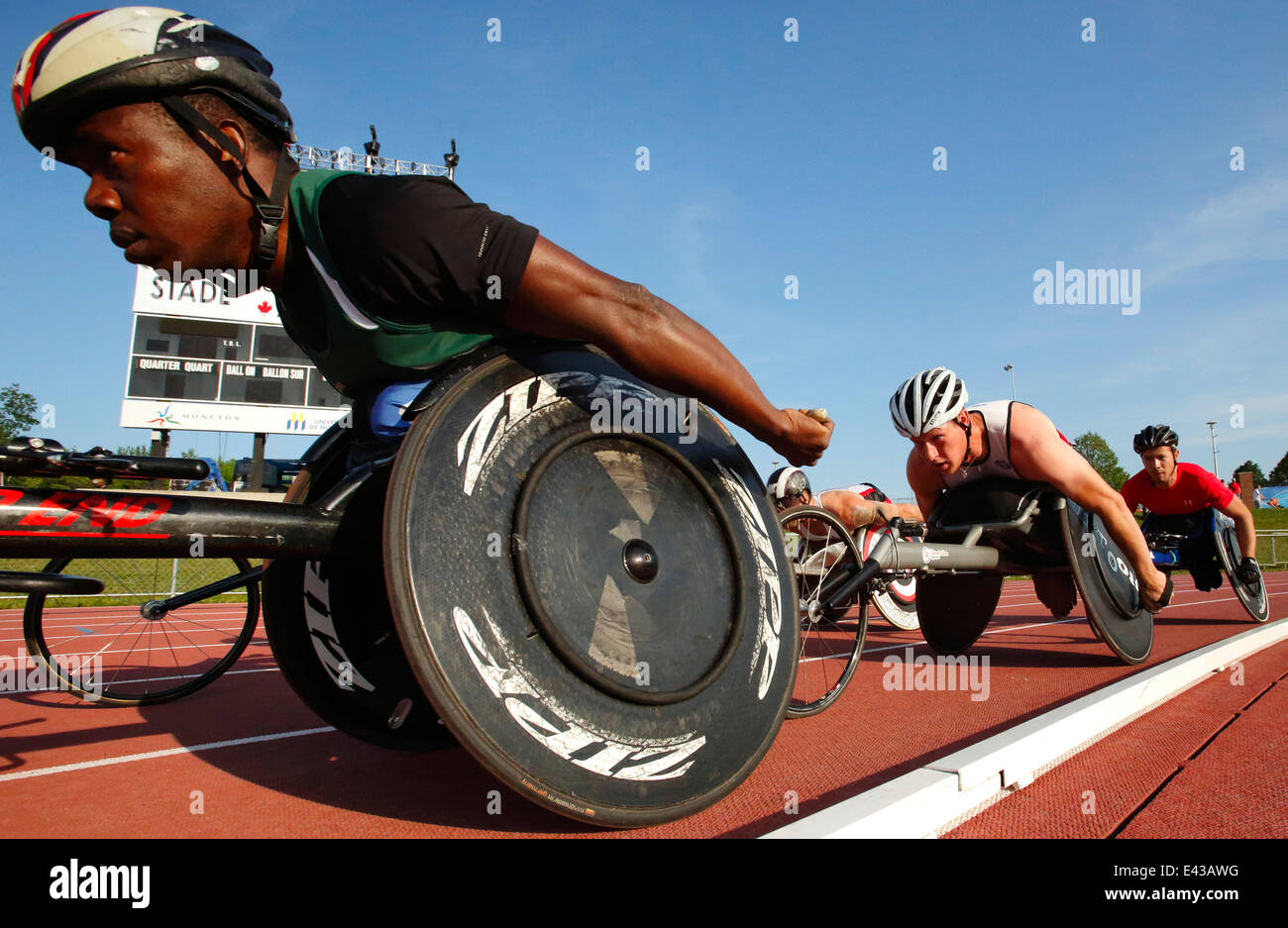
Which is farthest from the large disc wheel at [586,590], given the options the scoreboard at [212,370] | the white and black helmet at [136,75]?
the scoreboard at [212,370]

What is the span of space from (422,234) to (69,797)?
86.6 inches

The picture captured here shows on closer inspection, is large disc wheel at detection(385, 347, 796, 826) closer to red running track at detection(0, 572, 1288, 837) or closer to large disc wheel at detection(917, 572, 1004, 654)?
red running track at detection(0, 572, 1288, 837)

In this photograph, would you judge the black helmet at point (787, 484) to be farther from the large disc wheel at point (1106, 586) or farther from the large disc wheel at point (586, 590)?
the large disc wheel at point (586, 590)

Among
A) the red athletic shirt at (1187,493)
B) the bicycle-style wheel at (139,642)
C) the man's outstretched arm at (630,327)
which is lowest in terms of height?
the bicycle-style wheel at (139,642)

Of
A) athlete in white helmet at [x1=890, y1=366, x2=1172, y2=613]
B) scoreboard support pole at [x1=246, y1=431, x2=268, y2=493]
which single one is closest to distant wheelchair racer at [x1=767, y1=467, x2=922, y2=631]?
athlete in white helmet at [x1=890, y1=366, x2=1172, y2=613]

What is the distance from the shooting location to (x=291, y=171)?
1924mm

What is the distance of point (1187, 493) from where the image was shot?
7586mm

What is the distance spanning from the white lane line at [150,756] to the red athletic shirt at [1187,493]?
7862mm

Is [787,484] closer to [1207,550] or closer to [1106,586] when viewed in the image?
[1106,586]

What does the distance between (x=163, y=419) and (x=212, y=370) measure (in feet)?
8.05

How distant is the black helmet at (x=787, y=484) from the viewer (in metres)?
4.99
